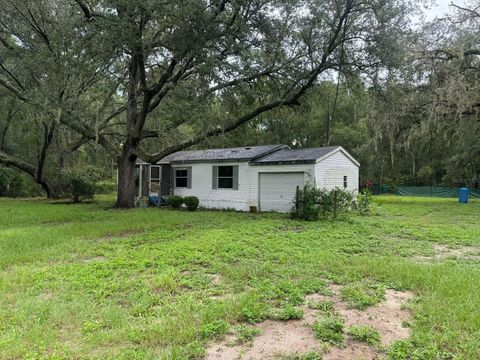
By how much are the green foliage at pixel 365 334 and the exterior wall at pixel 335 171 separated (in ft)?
34.7

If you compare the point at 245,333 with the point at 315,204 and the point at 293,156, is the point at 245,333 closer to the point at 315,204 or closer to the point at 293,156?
the point at 315,204

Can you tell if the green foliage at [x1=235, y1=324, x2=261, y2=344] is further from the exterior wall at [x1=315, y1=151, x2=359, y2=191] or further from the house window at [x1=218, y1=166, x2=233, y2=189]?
the house window at [x1=218, y1=166, x2=233, y2=189]

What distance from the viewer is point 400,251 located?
682 centimetres

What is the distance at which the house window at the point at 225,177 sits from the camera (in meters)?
16.0

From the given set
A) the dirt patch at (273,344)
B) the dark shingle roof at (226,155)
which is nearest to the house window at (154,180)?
the dark shingle roof at (226,155)

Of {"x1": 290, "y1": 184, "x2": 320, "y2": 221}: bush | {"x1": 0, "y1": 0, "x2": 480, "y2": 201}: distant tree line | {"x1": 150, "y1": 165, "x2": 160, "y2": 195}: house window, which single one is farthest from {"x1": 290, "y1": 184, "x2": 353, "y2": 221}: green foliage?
{"x1": 150, "y1": 165, "x2": 160, "y2": 195}: house window

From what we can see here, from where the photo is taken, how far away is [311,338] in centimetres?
314

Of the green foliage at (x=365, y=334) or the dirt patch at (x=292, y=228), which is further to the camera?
the dirt patch at (x=292, y=228)

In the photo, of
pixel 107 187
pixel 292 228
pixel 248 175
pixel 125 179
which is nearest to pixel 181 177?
pixel 125 179

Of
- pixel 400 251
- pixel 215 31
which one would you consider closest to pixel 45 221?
pixel 215 31

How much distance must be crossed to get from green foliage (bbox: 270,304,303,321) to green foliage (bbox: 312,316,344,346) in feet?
0.74

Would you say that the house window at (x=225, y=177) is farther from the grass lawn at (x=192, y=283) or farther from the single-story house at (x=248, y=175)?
the grass lawn at (x=192, y=283)

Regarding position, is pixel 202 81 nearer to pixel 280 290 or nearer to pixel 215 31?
pixel 215 31

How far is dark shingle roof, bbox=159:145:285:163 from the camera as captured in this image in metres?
15.6
